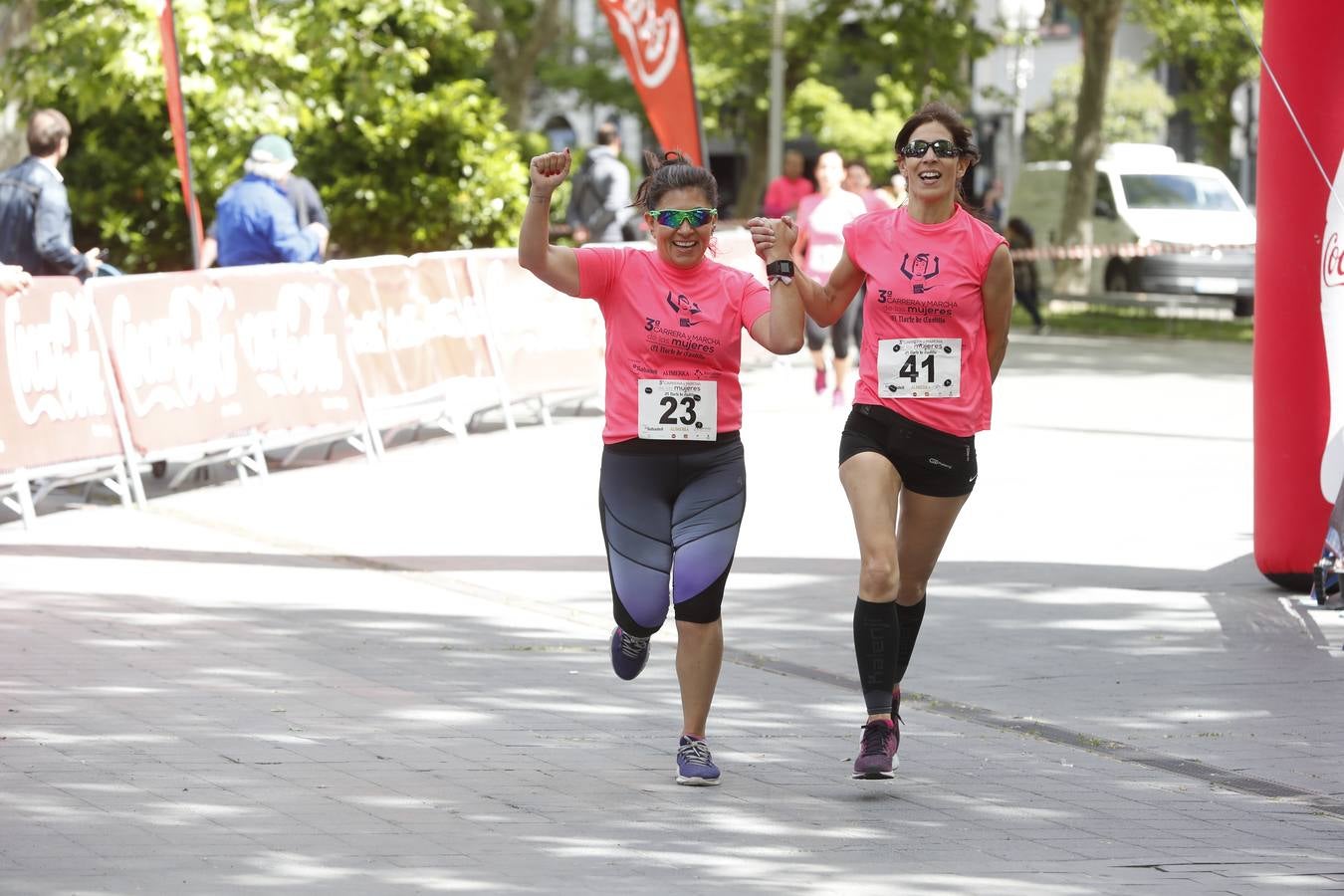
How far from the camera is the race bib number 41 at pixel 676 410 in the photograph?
20.2 feet

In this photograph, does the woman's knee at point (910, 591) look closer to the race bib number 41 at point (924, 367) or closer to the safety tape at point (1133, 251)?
the race bib number 41 at point (924, 367)

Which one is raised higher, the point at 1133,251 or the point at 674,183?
the point at 674,183

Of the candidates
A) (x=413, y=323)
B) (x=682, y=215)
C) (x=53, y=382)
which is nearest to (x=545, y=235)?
(x=682, y=215)

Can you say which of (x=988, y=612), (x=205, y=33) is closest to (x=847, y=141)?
(x=205, y=33)

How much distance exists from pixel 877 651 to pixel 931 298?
989 mm

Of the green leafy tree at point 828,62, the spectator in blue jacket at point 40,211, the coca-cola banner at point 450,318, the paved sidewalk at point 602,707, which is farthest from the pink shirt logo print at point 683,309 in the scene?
the green leafy tree at point 828,62

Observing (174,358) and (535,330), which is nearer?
(174,358)

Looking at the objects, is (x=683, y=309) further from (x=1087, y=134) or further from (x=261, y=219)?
(x=1087, y=134)

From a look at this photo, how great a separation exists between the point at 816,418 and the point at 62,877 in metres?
11.3

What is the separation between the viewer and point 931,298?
6.26 metres

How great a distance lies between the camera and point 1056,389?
19109mm

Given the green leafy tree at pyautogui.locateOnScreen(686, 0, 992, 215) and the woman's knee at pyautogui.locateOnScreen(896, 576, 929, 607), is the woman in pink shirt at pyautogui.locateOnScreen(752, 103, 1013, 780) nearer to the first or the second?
the woman's knee at pyautogui.locateOnScreen(896, 576, 929, 607)

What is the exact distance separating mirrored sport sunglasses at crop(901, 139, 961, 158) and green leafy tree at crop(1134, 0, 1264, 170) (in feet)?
123

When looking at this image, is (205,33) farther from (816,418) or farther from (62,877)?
(62,877)
